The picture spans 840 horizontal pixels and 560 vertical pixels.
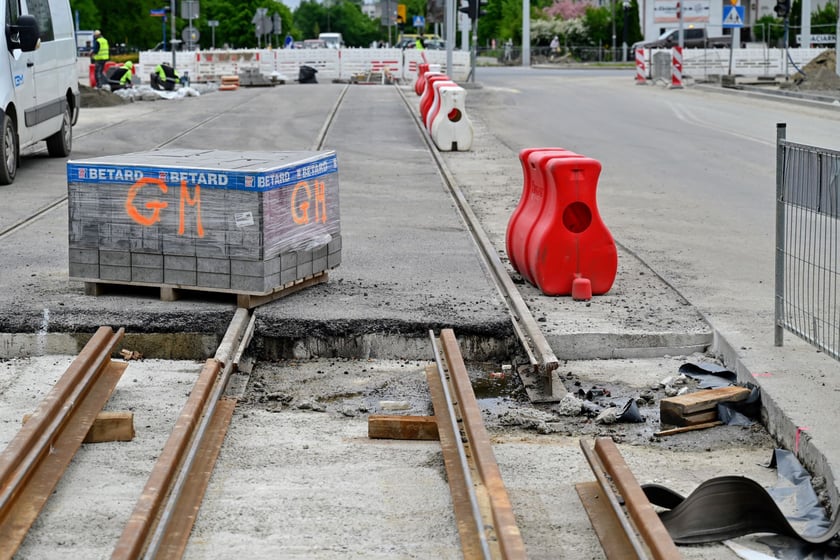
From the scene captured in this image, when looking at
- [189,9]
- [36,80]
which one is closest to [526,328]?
[36,80]

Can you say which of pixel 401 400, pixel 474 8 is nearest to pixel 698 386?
pixel 401 400

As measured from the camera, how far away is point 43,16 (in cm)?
1808

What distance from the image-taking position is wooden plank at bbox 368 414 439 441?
6.58 meters

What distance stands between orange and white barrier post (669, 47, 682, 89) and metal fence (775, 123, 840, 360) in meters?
36.6

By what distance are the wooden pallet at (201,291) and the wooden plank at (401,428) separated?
2336 millimetres

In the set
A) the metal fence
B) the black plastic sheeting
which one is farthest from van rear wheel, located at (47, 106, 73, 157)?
the black plastic sheeting

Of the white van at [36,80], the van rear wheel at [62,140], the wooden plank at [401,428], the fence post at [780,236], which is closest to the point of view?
the wooden plank at [401,428]

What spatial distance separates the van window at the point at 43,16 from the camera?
1753 cm

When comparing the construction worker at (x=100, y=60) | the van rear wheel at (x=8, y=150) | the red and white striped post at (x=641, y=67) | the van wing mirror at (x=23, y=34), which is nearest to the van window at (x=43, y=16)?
the van wing mirror at (x=23, y=34)

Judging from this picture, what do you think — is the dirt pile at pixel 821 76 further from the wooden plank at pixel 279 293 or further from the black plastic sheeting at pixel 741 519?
the black plastic sheeting at pixel 741 519

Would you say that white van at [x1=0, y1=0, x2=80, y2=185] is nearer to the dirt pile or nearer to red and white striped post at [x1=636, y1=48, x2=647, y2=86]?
the dirt pile

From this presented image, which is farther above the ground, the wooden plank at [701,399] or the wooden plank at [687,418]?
the wooden plank at [701,399]

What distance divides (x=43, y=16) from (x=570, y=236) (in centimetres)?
1120

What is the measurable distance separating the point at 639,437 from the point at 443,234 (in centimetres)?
595
